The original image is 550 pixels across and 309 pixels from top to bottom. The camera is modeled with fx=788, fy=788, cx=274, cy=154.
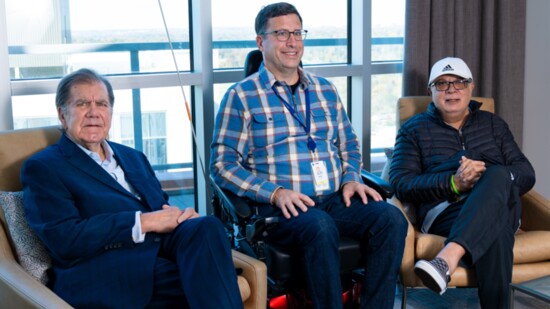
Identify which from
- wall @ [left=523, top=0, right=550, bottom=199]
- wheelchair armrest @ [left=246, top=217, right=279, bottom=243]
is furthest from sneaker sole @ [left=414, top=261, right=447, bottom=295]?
wall @ [left=523, top=0, right=550, bottom=199]

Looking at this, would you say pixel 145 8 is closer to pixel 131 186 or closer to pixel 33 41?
pixel 33 41

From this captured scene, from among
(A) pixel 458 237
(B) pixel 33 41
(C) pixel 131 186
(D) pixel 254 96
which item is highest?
(B) pixel 33 41

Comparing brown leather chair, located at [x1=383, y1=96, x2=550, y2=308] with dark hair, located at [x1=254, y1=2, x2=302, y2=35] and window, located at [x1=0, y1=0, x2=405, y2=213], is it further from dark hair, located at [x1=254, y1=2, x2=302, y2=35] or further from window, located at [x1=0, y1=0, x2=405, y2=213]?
window, located at [x1=0, y1=0, x2=405, y2=213]

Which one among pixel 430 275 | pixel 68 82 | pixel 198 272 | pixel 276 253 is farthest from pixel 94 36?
pixel 430 275

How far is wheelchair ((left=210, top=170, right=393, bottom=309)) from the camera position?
9.34ft

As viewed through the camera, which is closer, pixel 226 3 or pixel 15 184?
pixel 15 184

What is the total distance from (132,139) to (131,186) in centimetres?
105

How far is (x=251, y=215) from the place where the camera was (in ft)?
9.52

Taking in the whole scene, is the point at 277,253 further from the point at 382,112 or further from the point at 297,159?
the point at 382,112

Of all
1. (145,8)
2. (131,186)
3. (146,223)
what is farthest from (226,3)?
(146,223)

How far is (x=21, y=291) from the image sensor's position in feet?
7.75

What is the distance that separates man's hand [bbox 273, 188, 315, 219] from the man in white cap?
49 cm

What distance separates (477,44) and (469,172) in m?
1.27

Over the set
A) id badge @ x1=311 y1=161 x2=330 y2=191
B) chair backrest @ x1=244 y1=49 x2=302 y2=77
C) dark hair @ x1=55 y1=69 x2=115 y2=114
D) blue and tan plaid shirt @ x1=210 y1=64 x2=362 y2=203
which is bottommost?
id badge @ x1=311 y1=161 x2=330 y2=191
